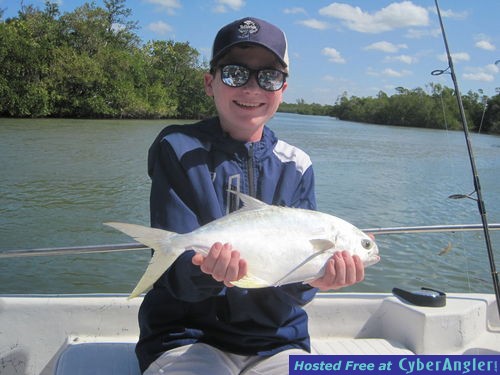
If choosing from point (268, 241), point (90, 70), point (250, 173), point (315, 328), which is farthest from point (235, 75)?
point (90, 70)

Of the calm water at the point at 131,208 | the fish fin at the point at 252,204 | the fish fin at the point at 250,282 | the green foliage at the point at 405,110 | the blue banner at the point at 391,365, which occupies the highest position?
the green foliage at the point at 405,110

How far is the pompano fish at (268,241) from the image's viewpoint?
178 centimetres

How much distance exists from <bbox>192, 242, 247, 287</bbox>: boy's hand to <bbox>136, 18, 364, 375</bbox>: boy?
147 mm

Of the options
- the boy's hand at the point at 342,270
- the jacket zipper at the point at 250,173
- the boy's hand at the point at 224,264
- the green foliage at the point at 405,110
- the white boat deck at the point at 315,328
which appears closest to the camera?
the boy's hand at the point at 224,264

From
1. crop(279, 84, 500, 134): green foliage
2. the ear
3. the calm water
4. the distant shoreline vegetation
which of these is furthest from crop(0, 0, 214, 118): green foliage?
the ear

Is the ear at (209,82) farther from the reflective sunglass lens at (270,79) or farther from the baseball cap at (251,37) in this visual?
the reflective sunglass lens at (270,79)

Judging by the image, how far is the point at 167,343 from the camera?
2.07m

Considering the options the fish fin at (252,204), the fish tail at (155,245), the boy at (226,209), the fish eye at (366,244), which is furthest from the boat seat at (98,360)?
the fish eye at (366,244)

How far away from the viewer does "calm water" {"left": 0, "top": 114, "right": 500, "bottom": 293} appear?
7.50 m

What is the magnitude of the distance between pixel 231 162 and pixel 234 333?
0.81 meters

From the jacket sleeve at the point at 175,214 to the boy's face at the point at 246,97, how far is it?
1.15 ft

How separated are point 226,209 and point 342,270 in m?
0.67

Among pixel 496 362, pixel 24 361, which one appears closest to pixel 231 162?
pixel 496 362

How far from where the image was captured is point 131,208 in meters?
11.6
